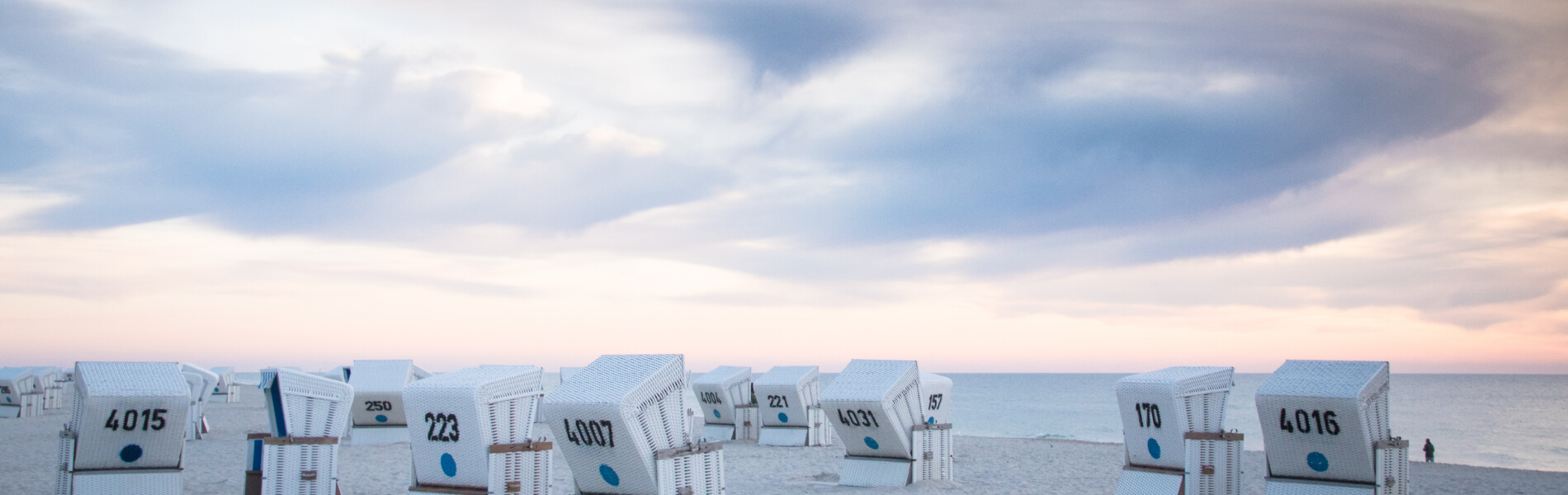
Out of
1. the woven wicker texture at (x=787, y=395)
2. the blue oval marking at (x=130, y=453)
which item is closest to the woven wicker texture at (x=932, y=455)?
the woven wicker texture at (x=787, y=395)

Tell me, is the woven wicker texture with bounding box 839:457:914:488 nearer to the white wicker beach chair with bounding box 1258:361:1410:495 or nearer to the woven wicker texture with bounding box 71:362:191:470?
the white wicker beach chair with bounding box 1258:361:1410:495

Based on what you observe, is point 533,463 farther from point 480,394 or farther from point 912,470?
point 912,470

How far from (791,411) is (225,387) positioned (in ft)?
148

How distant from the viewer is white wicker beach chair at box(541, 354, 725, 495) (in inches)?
430

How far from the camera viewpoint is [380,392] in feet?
92.4

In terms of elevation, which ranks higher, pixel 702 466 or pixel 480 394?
pixel 480 394

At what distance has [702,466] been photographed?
11.9 metres

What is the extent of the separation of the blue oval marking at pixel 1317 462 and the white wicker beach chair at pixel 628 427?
26.5 feet

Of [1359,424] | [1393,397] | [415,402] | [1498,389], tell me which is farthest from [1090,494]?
[1498,389]

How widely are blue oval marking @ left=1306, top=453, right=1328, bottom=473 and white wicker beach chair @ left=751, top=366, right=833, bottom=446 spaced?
1827 cm

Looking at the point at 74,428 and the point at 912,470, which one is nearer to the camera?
the point at 74,428

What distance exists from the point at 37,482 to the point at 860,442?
15.8 meters

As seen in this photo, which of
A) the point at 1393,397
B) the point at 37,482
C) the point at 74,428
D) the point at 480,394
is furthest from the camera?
the point at 1393,397

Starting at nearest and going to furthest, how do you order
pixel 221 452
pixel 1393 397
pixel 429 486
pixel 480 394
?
pixel 480 394 < pixel 429 486 < pixel 221 452 < pixel 1393 397
